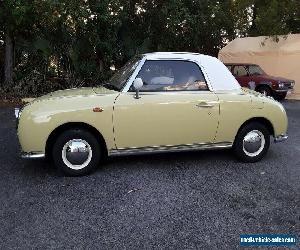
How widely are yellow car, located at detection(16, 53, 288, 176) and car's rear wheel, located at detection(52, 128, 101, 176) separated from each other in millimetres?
13

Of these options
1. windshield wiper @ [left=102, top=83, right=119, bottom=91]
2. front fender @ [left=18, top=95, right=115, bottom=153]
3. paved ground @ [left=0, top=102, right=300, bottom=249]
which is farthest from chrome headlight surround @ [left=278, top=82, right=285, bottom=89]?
front fender @ [left=18, top=95, right=115, bottom=153]

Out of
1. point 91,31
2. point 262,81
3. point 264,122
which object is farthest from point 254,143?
point 91,31

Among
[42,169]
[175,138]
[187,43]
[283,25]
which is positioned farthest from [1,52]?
[283,25]

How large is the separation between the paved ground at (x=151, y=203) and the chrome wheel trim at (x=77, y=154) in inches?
8.1

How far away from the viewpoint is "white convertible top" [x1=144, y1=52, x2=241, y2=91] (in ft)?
18.1

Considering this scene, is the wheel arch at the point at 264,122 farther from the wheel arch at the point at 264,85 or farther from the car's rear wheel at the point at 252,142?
the wheel arch at the point at 264,85

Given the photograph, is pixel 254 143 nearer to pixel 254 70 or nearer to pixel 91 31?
pixel 254 70

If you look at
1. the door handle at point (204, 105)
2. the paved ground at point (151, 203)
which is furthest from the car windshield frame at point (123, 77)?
the paved ground at point (151, 203)

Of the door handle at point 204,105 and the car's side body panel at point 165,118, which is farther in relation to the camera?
the door handle at point 204,105

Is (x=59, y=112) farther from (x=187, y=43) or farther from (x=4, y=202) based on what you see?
(x=187, y=43)

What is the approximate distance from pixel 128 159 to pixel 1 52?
10534 millimetres

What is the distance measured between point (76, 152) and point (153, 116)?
117 cm

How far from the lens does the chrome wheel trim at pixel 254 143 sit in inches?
228

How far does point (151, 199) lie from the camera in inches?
175
